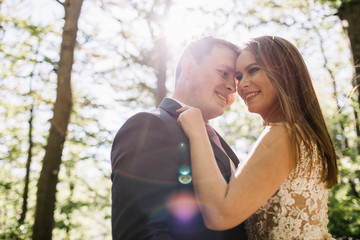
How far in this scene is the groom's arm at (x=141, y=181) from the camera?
1671 mm

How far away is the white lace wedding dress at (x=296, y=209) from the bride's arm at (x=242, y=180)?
198 millimetres

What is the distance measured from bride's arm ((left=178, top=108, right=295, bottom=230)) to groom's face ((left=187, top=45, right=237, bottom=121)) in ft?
3.14

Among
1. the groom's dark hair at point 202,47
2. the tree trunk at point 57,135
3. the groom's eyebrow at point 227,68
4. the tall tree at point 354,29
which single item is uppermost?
the tall tree at point 354,29

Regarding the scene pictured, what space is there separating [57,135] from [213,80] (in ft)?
9.38

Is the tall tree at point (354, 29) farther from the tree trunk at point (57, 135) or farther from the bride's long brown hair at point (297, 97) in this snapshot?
the tree trunk at point (57, 135)

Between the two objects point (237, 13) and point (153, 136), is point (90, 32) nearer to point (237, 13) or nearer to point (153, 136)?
point (237, 13)

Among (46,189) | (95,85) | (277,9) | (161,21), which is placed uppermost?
(277,9)

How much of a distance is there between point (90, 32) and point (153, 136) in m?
8.82

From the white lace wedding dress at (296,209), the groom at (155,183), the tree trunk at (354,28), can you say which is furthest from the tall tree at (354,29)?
the groom at (155,183)

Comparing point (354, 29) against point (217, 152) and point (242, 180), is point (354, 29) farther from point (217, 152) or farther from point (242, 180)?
point (242, 180)

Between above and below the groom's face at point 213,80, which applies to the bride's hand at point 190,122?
below

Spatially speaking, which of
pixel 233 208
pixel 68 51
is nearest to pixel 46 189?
pixel 68 51

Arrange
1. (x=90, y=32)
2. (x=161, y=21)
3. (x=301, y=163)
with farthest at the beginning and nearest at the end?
(x=90, y=32) < (x=161, y=21) < (x=301, y=163)

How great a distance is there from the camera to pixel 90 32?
9758 millimetres
